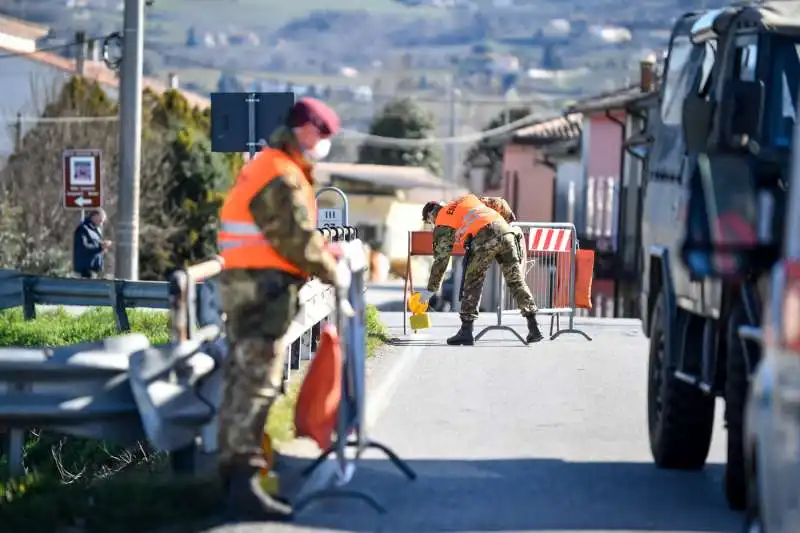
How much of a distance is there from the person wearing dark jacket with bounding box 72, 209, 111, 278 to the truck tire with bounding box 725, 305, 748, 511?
25.1 metres

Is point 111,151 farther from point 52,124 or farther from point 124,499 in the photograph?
point 124,499

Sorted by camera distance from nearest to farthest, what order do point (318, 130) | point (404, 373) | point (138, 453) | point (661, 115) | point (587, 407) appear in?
point (318, 130) → point (661, 115) → point (587, 407) → point (138, 453) → point (404, 373)

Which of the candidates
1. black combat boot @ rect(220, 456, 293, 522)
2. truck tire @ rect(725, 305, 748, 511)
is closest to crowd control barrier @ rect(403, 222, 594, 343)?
truck tire @ rect(725, 305, 748, 511)

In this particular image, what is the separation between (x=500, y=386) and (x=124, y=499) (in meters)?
6.16

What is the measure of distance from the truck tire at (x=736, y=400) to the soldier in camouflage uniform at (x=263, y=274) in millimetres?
1908

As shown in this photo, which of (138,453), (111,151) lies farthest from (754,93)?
(111,151)

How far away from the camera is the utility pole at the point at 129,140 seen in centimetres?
3117

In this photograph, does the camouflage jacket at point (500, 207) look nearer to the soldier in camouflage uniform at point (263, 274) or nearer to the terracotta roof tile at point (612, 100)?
the soldier in camouflage uniform at point (263, 274)

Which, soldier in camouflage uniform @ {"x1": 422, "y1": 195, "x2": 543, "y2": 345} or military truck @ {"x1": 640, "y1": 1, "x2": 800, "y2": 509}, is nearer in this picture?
military truck @ {"x1": 640, "y1": 1, "x2": 800, "y2": 509}

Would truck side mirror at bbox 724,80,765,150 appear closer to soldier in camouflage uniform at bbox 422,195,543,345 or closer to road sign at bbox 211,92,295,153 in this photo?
soldier in camouflage uniform at bbox 422,195,543,345

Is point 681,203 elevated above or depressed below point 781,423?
above

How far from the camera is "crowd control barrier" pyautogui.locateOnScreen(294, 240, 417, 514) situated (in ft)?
30.9

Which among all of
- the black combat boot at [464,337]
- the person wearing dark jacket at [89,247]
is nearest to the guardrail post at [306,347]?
the black combat boot at [464,337]

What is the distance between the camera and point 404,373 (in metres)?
16.0
